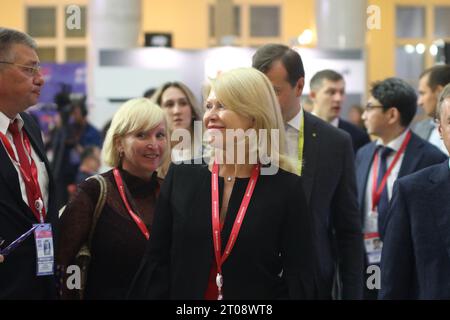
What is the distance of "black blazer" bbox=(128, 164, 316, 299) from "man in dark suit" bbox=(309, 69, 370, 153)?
3.47 m

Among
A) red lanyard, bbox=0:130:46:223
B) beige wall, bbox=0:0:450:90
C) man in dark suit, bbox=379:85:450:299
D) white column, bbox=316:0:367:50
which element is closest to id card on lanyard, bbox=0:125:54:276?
red lanyard, bbox=0:130:46:223

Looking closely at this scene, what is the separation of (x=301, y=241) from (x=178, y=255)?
0.43 m

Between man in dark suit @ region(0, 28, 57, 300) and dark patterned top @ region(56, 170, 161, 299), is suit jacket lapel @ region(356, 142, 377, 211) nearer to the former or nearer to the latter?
dark patterned top @ region(56, 170, 161, 299)

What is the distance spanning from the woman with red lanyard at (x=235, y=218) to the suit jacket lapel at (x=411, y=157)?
2432mm

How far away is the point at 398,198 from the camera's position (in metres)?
3.34

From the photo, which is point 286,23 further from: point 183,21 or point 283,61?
point 283,61

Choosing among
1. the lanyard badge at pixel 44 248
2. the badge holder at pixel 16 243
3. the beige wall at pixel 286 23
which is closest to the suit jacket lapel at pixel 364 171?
the lanyard badge at pixel 44 248

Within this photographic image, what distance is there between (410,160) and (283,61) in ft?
5.77

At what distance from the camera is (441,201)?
10.8ft

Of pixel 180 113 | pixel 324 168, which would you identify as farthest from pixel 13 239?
pixel 180 113

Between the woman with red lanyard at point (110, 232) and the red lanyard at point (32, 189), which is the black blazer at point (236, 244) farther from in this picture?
the red lanyard at point (32, 189)

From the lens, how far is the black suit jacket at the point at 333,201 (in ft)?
13.0
